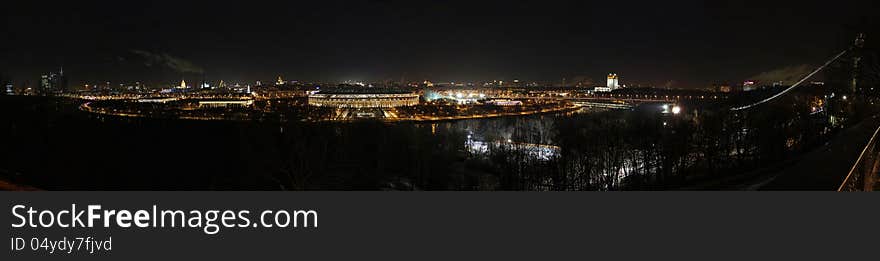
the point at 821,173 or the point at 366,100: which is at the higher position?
the point at 366,100

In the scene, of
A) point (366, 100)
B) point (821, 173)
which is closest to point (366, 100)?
point (366, 100)

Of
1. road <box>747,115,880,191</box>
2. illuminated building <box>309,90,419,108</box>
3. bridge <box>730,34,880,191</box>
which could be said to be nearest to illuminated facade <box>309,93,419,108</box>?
illuminated building <box>309,90,419,108</box>

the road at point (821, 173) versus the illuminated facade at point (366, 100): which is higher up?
the illuminated facade at point (366, 100)

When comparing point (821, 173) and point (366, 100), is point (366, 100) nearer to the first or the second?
point (366, 100)

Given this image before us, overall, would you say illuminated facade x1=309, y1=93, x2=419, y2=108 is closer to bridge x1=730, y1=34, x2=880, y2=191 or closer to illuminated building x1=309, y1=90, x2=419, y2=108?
illuminated building x1=309, y1=90, x2=419, y2=108

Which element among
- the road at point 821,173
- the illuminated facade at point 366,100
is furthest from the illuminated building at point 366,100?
the road at point 821,173

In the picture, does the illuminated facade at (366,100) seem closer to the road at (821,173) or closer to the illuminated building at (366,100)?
the illuminated building at (366,100)

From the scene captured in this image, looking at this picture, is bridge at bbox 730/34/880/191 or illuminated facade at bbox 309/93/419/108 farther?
illuminated facade at bbox 309/93/419/108

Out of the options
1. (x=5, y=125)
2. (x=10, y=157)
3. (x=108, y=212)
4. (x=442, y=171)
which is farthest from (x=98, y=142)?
(x=108, y=212)
